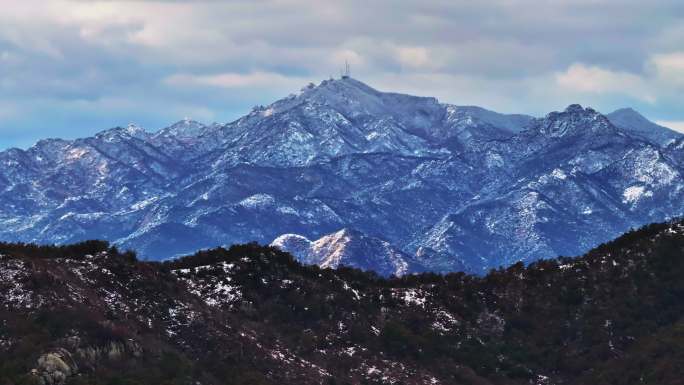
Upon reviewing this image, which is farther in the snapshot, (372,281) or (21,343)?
(372,281)

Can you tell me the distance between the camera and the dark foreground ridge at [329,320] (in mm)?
137125

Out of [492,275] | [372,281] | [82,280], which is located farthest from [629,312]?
[82,280]

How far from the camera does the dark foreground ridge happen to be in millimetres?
137125

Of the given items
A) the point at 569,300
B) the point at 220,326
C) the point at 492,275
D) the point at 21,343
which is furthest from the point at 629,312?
the point at 21,343

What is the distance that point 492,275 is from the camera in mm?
195125

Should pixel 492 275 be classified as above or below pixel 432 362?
above

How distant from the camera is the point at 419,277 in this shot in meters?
195

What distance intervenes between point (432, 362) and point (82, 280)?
45933 millimetres

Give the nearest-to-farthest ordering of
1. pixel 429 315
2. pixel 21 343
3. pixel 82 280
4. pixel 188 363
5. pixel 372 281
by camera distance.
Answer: pixel 21 343 → pixel 188 363 → pixel 82 280 → pixel 429 315 → pixel 372 281

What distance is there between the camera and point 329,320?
551 feet

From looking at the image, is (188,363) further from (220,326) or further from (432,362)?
(432,362)

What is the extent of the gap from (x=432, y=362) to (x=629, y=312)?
31.7 m

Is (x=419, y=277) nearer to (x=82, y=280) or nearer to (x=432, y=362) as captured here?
(x=432, y=362)

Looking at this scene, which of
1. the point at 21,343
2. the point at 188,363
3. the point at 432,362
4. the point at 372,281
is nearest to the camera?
the point at 21,343
